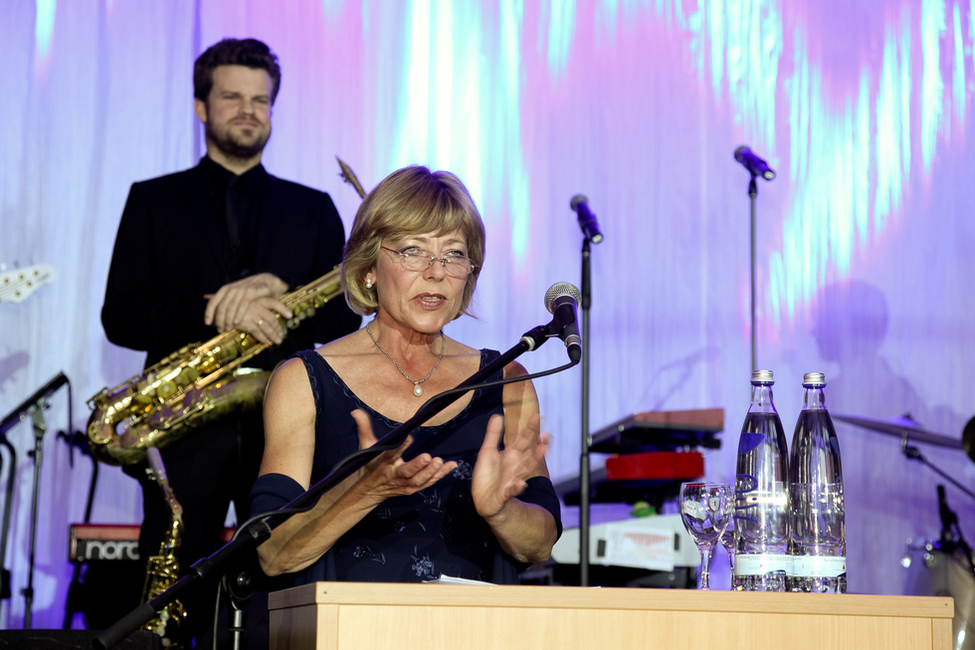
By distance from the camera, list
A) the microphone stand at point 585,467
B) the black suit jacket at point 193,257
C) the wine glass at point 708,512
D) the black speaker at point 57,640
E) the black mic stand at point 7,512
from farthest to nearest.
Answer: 1. the black mic stand at point 7,512
2. the microphone stand at point 585,467
3. the black suit jacket at point 193,257
4. the black speaker at point 57,640
5. the wine glass at point 708,512

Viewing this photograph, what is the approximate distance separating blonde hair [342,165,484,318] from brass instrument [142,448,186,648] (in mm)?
1134

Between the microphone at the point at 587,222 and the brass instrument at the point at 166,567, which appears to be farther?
the microphone at the point at 587,222

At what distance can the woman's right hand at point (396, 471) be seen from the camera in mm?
1362

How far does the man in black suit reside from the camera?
2.96 m

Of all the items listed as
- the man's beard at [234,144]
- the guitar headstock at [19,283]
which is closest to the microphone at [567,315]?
the man's beard at [234,144]

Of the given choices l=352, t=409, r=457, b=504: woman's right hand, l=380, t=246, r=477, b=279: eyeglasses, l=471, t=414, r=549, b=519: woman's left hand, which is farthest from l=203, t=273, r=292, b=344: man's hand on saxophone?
l=471, t=414, r=549, b=519: woman's left hand

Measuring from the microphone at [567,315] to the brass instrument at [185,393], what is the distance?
69.8 inches

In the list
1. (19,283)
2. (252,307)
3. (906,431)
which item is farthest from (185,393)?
(906,431)

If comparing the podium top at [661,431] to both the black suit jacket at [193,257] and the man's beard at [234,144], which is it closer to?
the black suit jacket at [193,257]

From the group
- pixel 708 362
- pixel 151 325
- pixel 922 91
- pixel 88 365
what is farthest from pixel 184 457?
pixel 922 91

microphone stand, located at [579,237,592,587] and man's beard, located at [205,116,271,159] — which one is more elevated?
man's beard, located at [205,116,271,159]

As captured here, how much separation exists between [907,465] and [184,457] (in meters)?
3.33

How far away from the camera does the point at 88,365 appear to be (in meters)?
4.20

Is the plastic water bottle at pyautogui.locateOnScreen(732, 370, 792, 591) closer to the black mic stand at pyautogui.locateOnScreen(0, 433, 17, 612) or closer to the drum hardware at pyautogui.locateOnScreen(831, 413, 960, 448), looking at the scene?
the drum hardware at pyautogui.locateOnScreen(831, 413, 960, 448)
